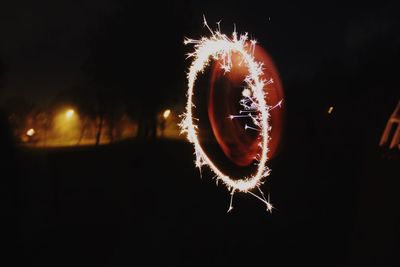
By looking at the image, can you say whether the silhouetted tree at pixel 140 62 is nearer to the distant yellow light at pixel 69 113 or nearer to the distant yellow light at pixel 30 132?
the distant yellow light at pixel 69 113

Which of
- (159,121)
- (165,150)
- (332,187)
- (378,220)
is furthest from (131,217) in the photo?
(159,121)

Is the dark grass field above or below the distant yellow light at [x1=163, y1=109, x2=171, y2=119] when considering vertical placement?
below

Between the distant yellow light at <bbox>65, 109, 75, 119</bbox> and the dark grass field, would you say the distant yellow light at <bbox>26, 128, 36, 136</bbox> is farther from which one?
the distant yellow light at <bbox>65, 109, 75, 119</bbox>

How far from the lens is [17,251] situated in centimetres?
561

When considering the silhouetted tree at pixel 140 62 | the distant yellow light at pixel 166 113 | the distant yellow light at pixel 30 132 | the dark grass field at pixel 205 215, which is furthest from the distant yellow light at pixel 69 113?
the dark grass field at pixel 205 215

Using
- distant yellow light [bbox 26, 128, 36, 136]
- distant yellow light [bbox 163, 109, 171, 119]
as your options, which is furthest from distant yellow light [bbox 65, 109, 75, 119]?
distant yellow light [bbox 26, 128, 36, 136]

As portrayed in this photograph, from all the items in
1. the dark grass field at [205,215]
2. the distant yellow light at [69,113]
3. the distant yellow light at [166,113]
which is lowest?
the dark grass field at [205,215]

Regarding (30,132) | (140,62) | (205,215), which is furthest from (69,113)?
(205,215)

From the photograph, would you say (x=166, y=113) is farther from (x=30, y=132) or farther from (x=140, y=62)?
(x=30, y=132)

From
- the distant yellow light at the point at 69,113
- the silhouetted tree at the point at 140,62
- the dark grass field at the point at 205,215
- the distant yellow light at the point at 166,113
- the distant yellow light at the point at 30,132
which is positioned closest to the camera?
the dark grass field at the point at 205,215

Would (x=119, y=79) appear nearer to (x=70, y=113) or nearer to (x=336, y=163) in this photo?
(x=70, y=113)

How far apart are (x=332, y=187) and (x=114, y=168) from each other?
204 inches

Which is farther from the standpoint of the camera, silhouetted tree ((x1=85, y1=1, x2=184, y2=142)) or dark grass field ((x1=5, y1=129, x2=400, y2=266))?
silhouetted tree ((x1=85, y1=1, x2=184, y2=142))

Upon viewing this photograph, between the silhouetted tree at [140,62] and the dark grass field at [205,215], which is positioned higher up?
the silhouetted tree at [140,62]
